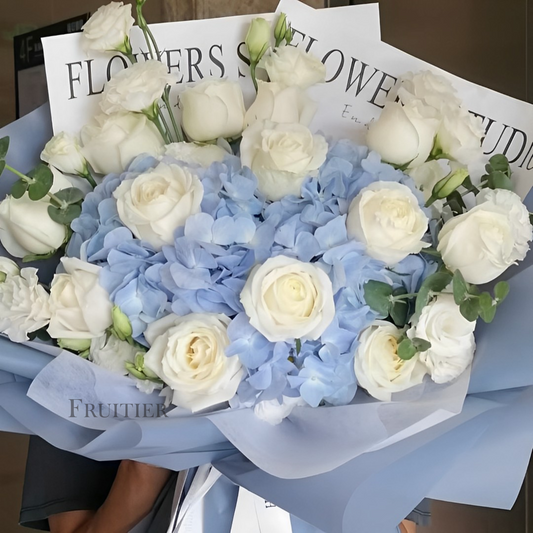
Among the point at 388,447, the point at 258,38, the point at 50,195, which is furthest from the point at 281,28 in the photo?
the point at 388,447

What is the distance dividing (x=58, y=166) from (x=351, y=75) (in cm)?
28

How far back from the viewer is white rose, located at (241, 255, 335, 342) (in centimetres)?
44

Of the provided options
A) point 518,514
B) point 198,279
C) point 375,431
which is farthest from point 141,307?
point 518,514

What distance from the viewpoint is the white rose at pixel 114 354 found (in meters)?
0.51

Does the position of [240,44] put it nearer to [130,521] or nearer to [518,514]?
[130,521]

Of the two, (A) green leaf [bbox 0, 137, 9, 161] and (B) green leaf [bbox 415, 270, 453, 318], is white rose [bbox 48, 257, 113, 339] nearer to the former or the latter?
(A) green leaf [bbox 0, 137, 9, 161]

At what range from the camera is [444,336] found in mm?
490

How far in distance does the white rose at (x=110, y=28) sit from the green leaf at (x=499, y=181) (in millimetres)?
335

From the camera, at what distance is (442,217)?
1.78 ft

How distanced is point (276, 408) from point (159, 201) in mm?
182

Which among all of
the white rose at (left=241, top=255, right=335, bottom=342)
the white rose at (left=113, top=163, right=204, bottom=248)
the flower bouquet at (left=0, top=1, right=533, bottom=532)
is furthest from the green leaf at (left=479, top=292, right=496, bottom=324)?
the white rose at (left=113, top=163, right=204, bottom=248)

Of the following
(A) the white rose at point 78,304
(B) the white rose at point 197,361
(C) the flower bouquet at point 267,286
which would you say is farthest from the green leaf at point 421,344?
(A) the white rose at point 78,304

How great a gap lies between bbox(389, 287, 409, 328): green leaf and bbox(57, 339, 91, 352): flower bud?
244 millimetres

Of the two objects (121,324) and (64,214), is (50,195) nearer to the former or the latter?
(64,214)
